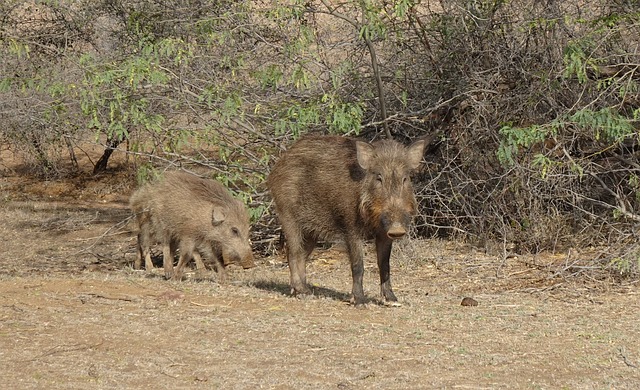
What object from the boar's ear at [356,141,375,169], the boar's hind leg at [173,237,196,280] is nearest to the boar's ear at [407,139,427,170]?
the boar's ear at [356,141,375,169]

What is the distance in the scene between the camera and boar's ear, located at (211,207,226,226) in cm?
995

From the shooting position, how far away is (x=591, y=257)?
988 centimetres

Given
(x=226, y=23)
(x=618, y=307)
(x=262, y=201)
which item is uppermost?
(x=226, y=23)

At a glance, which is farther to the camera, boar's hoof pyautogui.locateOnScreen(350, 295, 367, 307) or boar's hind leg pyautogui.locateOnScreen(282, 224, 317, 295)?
boar's hind leg pyautogui.locateOnScreen(282, 224, 317, 295)

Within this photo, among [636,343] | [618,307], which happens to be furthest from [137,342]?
[618,307]

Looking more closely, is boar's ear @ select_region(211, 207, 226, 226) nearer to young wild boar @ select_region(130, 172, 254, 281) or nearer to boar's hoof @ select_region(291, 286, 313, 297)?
young wild boar @ select_region(130, 172, 254, 281)

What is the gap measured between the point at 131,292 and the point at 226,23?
3804 mm

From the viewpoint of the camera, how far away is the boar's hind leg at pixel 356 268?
26.6 ft

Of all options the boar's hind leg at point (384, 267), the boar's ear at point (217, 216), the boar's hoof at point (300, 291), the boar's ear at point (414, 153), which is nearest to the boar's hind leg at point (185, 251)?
the boar's ear at point (217, 216)

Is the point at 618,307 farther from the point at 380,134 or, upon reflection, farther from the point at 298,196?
the point at 380,134

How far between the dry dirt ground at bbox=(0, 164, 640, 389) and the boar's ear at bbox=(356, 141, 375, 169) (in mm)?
1105

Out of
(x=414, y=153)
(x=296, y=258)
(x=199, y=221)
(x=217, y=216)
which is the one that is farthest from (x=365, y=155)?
(x=199, y=221)

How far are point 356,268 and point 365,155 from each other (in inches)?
35.3

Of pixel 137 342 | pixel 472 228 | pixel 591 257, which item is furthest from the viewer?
pixel 472 228
